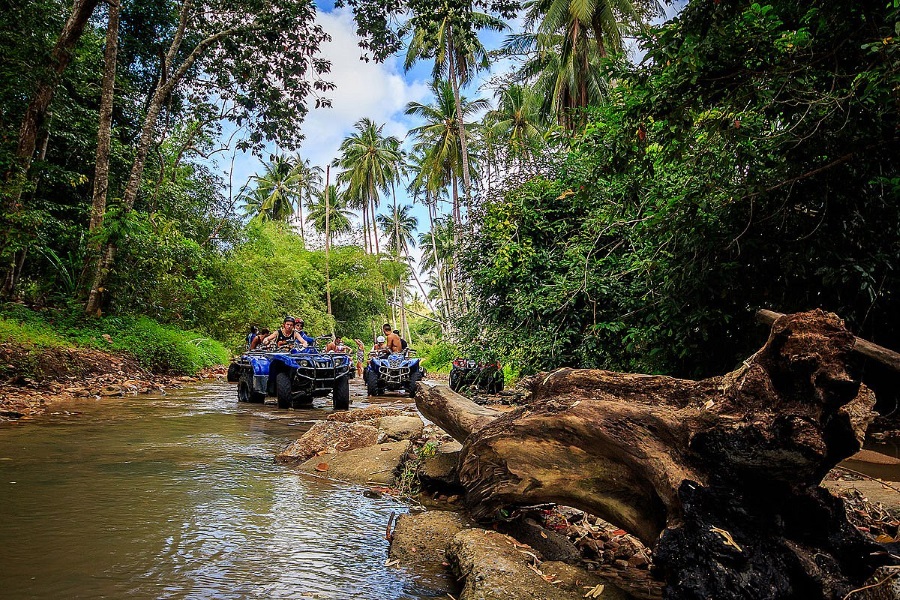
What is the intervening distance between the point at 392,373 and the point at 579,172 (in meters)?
7.07

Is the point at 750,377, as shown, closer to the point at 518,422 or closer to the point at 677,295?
the point at 518,422

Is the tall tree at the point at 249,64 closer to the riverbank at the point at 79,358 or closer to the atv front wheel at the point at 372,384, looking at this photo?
the riverbank at the point at 79,358

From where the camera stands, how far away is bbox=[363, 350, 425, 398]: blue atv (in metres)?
14.4

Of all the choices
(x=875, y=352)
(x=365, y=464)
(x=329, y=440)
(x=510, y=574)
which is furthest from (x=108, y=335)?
(x=875, y=352)

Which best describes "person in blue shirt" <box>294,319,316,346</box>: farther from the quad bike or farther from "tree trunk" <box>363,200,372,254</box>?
"tree trunk" <box>363,200,372,254</box>

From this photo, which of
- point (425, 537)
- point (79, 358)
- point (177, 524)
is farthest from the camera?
point (79, 358)

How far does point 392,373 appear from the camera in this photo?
14430 millimetres

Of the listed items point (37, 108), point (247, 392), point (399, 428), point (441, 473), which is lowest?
point (441, 473)

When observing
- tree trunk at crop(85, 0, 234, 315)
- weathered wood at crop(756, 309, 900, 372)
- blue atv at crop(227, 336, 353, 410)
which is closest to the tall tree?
tree trunk at crop(85, 0, 234, 315)

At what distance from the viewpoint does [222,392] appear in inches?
536

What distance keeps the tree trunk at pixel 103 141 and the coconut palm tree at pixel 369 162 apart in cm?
2688

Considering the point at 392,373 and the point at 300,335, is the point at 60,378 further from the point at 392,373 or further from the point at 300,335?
A: the point at 392,373

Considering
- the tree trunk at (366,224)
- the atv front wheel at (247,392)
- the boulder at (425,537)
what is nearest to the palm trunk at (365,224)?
the tree trunk at (366,224)

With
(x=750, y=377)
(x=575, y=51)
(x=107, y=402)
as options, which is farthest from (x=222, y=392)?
(x=575, y=51)
